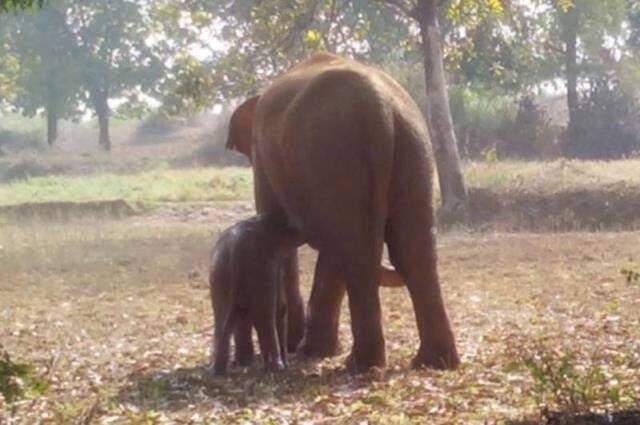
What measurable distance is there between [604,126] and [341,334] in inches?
610

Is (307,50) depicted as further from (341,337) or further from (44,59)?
(44,59)

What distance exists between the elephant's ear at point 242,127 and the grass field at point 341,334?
116 cm

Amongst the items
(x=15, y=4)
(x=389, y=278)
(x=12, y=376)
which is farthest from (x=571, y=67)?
(x=12, y=376)

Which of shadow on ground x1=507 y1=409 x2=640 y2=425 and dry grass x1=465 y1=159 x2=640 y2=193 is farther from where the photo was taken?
dry grass x1=465 y1=159 x2=640 y2=193

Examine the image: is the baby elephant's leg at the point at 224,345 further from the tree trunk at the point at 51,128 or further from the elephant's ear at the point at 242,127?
the tree trunk at the point at 51,128

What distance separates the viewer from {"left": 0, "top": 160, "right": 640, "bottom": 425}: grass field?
183 inches

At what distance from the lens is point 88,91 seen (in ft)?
87.6

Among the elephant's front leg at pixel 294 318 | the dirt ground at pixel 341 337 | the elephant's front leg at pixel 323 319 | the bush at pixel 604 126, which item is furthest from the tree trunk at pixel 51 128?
the elephant's front leg at pixel 323 319

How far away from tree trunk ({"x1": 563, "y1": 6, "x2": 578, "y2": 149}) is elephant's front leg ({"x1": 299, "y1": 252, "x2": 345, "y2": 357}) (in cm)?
1540

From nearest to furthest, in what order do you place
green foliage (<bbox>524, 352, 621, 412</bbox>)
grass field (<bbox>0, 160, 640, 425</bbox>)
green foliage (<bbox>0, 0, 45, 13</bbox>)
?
green foliage (<bbox>0, 0, 45, 13</bbox>), green foliage (<bbox>524, 352, 621, 412</bbox>), grass field (<bbox>0, 160, 640, 425</bbox>)

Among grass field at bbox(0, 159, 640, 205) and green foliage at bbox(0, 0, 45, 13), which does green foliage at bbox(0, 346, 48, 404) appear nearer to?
green foliage at bbox(0, 0, 45, 13)

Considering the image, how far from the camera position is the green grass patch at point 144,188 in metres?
19.0

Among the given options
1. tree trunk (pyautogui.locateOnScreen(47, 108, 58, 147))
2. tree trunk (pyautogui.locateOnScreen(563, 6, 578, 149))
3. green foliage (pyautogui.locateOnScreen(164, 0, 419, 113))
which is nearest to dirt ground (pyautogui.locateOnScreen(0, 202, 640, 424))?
green foliage (pyautogui.locateOnScreen(164, 0, 419, 113))

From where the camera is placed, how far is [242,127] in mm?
7656
